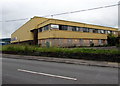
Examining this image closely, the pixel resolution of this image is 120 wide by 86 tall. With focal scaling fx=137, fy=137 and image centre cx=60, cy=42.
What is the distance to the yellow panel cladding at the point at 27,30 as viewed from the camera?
4526 centimetres

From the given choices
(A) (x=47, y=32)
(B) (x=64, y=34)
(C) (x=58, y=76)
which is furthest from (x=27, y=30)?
(C) (x=58, y=76)

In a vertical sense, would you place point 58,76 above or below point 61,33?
below

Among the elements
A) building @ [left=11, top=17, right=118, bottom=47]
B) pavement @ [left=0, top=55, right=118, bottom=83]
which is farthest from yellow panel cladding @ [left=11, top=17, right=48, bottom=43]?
pavement @ [left=0, top=55, right=118, bottom=83]

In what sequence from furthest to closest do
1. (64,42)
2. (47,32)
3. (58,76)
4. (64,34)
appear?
(64,34)
(64,42)
(47,32)
(58,76)

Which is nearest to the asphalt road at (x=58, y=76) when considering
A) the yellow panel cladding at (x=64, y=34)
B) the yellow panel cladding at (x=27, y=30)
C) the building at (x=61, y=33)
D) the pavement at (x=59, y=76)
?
the pavement at (x=59, y=76)

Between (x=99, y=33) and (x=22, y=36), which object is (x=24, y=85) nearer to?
(x=99, y=33)

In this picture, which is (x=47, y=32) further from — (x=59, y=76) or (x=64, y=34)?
(x=59, y=76)

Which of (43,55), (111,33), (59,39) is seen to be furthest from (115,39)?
(43,55)

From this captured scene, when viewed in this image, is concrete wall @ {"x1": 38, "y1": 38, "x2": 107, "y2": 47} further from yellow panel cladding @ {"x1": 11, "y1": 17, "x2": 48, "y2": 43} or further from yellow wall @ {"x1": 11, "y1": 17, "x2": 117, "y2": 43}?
yellow panel cladding @ {"x1": 11, "y1": 17, "x2": 48, "y2": 43}

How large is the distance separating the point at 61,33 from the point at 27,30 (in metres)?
19.8

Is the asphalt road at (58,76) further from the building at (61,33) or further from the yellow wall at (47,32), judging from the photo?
the yellow wall at (47,32)

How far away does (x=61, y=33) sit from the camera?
124 ft

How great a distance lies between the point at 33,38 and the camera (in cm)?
4881

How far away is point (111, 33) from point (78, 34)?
2033cm
